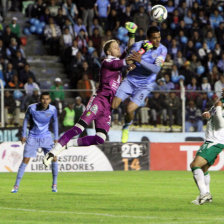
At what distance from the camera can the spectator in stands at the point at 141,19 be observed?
29500mm

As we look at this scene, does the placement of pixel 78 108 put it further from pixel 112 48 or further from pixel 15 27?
pixel 112 48

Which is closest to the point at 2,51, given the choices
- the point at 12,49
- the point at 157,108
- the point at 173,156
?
the point at 12,49

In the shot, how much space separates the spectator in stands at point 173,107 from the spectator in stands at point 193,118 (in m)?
0.37

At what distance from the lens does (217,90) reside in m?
27.4

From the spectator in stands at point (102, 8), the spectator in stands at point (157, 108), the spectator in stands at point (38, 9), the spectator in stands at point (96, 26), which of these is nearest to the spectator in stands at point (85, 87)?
the spectator in stands at point (157, 108)

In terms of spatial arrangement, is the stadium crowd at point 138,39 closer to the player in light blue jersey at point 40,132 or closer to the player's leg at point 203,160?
the player in light blue jersey at point 40,132

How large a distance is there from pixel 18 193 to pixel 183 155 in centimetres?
1099

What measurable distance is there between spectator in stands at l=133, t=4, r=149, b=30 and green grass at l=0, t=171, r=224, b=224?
9.78 meters

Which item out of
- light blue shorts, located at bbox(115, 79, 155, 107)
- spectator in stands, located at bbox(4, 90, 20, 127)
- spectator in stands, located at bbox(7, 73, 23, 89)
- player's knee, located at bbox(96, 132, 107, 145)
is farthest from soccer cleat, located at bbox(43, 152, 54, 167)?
spectator in stands, located at bbox(7, 73, 23, 89)

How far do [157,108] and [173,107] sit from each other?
0.60m

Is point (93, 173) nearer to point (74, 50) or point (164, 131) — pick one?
point (164, 131)

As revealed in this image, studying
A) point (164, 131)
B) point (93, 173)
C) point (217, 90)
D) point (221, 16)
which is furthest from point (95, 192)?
point (221, 16)

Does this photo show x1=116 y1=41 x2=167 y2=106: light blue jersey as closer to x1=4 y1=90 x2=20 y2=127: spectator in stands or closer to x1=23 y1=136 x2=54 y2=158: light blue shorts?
x1=23 y1=136 x2=54 y2=158: light blue shorts

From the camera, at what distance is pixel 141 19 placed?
97.5 feet
